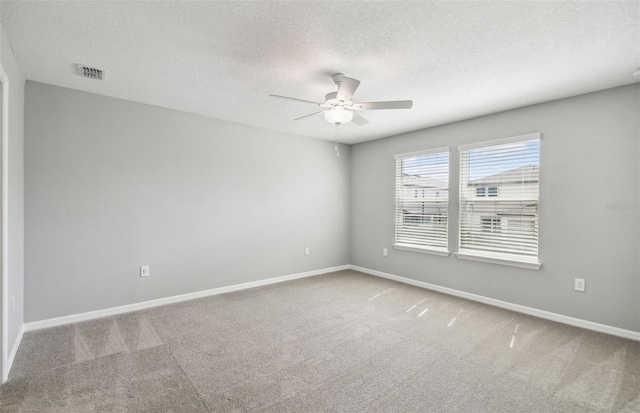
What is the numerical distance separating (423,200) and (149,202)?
390cm

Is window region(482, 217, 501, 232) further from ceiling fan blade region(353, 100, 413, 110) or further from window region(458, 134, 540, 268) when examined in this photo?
ceiling fan blade region(353, 100, 413, 110)

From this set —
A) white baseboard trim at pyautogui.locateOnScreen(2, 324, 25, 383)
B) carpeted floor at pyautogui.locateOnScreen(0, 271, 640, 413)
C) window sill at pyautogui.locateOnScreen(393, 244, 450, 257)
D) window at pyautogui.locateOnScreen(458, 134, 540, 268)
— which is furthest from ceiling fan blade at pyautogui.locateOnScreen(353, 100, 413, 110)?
white baseboard trim at pyautogui.locateOnScreen(2, 324, 25, 383)

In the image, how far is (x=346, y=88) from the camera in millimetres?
2572

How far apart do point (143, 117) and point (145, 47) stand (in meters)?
1.55

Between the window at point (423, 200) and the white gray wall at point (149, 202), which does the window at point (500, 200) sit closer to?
the window at point (423, 200)

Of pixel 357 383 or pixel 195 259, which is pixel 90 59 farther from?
pixel 357 383

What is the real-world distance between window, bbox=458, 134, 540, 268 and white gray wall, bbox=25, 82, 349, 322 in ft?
8.21

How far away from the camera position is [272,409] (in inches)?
76.2

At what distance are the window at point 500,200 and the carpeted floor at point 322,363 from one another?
79 centimetres

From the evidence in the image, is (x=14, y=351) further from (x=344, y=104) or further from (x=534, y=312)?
(x=534, y=312)

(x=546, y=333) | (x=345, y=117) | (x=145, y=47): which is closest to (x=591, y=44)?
(x=345, y=117)

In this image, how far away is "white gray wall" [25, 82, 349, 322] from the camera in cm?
317

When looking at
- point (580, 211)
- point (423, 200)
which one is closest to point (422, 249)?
point (423, 200)

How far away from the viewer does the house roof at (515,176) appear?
3639 millimetres
